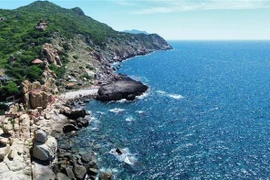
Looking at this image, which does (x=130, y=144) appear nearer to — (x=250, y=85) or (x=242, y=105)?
(x=242, y=105)

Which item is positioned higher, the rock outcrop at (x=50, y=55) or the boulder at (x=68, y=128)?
the rock outcrop at (x=50, y=55)

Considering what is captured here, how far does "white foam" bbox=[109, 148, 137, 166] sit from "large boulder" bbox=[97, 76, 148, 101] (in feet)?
142

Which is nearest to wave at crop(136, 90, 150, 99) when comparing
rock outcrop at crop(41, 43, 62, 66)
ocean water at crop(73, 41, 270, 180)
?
ocean water at crop(73, 41, 270, 180)

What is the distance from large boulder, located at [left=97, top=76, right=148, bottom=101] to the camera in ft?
354

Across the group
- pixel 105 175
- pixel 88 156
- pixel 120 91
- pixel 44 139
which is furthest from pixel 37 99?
pixel 105 175

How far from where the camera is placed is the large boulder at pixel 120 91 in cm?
10783

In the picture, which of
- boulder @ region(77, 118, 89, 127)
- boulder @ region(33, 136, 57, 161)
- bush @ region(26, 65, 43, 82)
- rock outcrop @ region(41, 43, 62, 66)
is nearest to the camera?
→ boulder @ region(33, 136, 57, 161)

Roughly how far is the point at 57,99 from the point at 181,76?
8990 centimetres

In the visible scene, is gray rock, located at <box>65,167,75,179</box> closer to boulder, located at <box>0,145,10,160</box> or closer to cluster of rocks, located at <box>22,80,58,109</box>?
boulder, located at <box>0,145,10,160</box>

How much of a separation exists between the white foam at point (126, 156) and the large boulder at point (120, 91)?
43.1m

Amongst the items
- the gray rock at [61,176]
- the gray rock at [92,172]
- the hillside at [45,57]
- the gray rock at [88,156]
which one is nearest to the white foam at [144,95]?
the hillside at [45,57]

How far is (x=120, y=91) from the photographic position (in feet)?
362

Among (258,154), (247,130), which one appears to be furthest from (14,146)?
(247,130)

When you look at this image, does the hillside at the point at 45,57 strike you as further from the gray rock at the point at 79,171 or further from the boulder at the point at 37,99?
the gray rock at the point at 79,171
